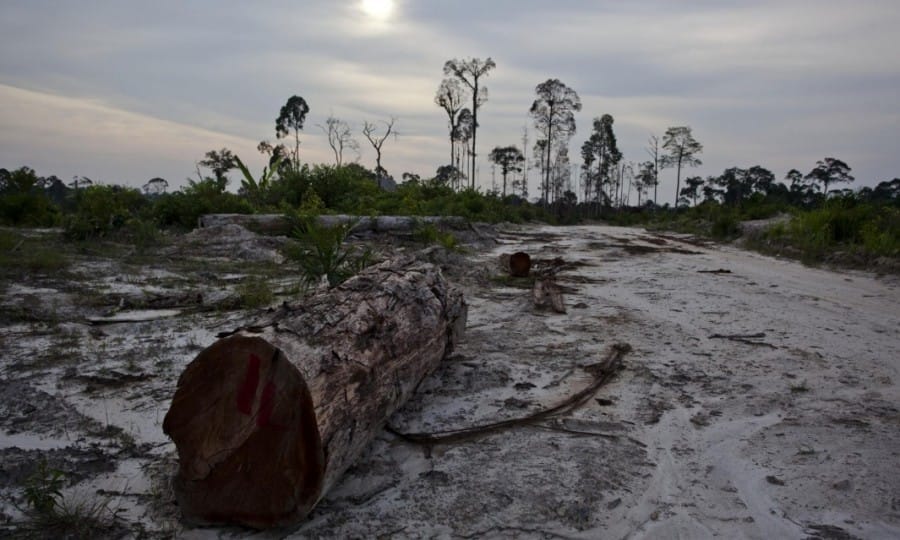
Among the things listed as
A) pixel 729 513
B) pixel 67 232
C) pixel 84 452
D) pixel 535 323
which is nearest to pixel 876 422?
pixel 729 513

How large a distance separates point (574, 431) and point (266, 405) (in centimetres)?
166

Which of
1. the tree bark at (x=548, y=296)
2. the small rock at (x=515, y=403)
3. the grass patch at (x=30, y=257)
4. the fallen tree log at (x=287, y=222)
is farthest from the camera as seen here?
the fallen tree log at (x=287, y=222)

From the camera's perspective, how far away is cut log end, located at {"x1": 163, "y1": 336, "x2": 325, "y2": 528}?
Result: 208cm

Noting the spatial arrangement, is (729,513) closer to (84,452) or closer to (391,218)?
(84,452)

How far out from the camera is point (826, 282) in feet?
24.7

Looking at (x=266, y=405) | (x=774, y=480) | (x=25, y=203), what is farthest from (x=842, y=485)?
(x=25, y=203)

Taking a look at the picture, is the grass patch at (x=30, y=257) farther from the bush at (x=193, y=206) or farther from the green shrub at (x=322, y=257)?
the bush at (x=193, y=206)

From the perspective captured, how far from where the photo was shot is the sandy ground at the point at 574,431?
2174 mm

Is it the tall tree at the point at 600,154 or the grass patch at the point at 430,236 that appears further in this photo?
the tall tree at the point at 600,154

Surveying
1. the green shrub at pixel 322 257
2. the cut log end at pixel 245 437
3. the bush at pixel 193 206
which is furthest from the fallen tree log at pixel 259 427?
the bush at pixel 193 206

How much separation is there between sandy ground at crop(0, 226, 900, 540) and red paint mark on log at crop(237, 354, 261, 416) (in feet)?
1.61

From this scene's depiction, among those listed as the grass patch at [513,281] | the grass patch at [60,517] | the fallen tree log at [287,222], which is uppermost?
the fallen tree log at [287,222]

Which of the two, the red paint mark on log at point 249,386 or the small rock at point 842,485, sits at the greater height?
the red paint mark on log at point 249,386

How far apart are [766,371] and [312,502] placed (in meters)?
3.33
